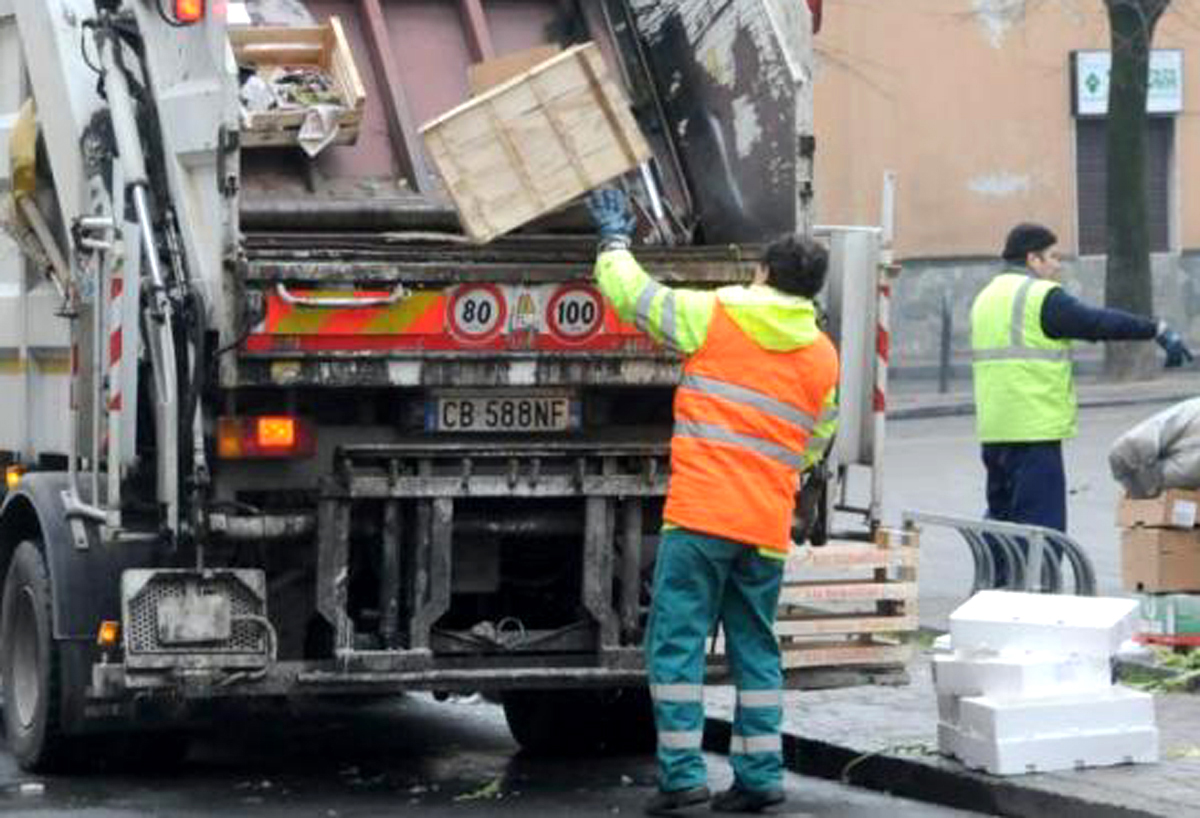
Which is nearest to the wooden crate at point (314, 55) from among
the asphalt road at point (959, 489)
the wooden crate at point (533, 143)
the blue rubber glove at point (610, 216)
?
the wooden crate at point (533, 143)

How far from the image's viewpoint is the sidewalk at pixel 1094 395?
25.0m

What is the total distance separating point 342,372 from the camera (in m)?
8.17

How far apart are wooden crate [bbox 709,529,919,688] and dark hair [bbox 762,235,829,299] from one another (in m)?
1.03

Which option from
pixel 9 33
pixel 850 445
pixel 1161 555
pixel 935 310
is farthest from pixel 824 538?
pixel 935 310

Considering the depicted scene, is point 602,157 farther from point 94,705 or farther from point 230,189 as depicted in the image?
point 94,705

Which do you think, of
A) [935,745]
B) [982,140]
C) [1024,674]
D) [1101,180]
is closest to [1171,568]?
[935,745]

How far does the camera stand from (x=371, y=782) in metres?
9.01

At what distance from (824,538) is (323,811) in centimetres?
174

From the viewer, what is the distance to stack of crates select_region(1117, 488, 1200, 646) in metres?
10.2

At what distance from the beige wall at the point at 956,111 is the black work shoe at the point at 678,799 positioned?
2203 cm

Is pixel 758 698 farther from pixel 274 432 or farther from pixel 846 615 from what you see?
pixel 274 432

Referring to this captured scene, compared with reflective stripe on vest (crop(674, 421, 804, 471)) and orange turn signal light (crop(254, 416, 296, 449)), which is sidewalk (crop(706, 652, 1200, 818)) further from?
orange turn signal light (crop(254, 416, 296, 449))

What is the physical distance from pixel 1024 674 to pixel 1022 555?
2.38 metres

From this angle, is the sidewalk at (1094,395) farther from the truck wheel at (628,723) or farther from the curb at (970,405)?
the truck wheel at (628,723)
